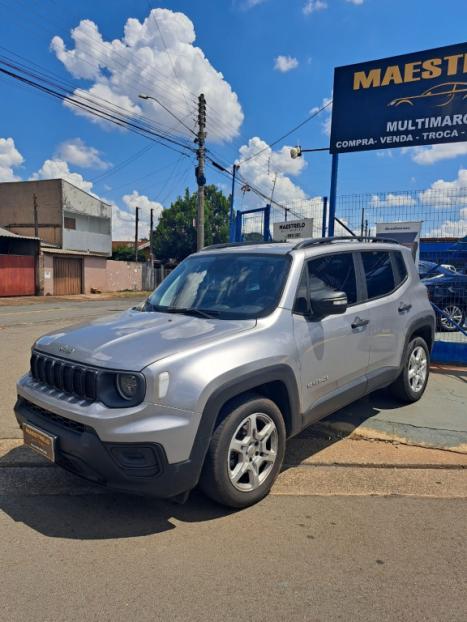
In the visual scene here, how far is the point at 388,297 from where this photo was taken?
15.4ft

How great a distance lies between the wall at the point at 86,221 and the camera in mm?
36562

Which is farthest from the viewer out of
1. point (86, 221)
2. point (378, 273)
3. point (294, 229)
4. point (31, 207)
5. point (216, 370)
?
point (86, 221)

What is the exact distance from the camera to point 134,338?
3070 mm

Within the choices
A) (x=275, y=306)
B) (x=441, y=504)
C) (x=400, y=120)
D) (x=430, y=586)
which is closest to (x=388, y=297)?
(x=275, y=306)

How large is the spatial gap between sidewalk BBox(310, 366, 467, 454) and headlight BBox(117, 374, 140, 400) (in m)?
2.34

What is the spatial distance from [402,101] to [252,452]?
736 centimetres

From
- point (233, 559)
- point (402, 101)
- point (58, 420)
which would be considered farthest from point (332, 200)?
point (233, 559)

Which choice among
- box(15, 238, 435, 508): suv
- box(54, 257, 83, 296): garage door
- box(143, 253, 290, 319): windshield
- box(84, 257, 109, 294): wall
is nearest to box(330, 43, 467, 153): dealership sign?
box(15, 238, 435, 508): suv

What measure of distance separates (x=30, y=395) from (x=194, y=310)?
1348mm

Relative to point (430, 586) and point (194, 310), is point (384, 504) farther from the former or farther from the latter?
point (194, 310)

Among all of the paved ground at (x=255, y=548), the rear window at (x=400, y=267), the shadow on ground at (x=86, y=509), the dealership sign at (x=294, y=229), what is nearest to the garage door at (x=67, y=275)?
the dealership sign at (x=294, y=229)

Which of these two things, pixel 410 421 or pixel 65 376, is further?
pixel 410 421

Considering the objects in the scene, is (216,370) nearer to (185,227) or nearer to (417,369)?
(417,369)

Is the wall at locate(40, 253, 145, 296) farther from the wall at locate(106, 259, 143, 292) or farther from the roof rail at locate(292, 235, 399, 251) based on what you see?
the roof rail at locate(292, 235, 399, 251)
